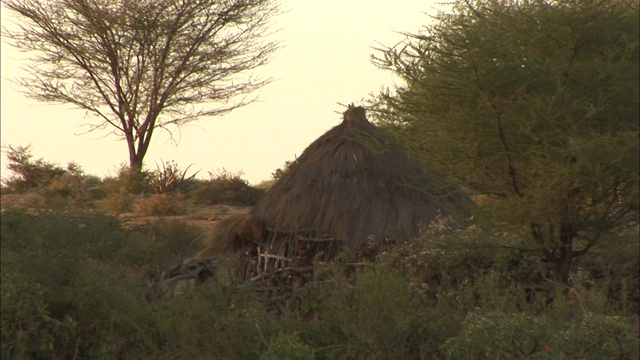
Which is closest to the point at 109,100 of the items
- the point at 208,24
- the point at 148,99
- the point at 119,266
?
the point at 148,99

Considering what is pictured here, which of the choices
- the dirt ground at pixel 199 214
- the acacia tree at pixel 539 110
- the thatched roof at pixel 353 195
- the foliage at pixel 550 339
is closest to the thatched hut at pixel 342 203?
the thatched roof at pixel 353 195

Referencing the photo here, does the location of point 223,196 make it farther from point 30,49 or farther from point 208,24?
point 30,49

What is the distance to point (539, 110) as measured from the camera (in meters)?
8.89

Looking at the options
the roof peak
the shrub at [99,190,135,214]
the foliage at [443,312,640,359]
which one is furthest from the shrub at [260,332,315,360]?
the shrub at [99,190,135,214]

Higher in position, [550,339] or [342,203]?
[342,203]

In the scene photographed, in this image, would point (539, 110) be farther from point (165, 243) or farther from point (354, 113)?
point (165, 243)

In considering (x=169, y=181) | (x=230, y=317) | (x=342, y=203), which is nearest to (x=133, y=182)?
(x=169, y=181)

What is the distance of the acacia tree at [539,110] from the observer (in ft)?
29.1

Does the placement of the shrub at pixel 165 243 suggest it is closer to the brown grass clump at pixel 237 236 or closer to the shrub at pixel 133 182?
the brown grass clump at pixel 237 236

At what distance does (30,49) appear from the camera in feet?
97.6

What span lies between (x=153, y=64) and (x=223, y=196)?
15.7 ft

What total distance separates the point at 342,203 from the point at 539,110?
405 cm

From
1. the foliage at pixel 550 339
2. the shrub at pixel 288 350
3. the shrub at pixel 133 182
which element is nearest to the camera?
the foliage at pixel 550 339

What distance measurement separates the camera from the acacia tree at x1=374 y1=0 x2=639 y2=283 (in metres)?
8.86
